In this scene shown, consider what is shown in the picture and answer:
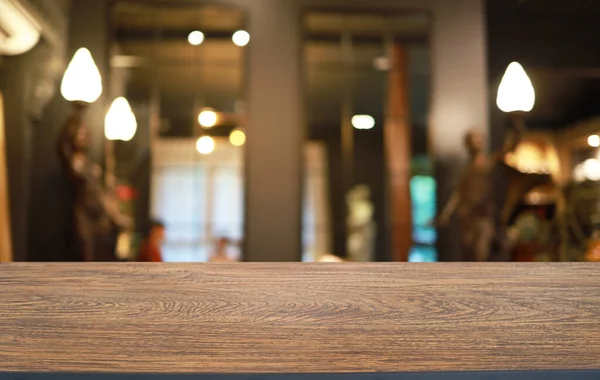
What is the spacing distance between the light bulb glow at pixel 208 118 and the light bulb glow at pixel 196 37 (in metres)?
0.49

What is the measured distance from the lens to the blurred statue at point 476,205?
3.78m

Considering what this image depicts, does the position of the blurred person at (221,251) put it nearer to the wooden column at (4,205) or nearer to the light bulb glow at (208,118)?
the light bulb glow at (208,118)

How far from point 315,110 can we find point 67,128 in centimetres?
183

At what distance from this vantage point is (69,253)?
3652mm

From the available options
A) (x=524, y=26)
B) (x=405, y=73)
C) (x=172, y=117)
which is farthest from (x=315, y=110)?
(x=524, y=26)

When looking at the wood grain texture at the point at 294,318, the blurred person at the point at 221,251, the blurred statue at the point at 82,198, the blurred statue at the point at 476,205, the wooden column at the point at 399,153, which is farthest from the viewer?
the wooden column at the point at 399,153

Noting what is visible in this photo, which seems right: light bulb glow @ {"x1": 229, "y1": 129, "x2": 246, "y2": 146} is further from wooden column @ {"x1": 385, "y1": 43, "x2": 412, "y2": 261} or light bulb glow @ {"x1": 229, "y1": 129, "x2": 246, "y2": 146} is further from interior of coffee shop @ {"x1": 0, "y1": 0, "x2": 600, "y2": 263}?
wooden column @ {"x1": 385, "y1": 43, "x2": 412, "y2": 261}

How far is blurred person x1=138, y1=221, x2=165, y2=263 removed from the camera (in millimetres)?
4041

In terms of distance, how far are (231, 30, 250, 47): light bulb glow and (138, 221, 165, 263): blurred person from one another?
1344 mm

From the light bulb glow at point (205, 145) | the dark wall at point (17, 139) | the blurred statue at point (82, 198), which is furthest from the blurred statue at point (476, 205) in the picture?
the dark wall at point (17, 139)

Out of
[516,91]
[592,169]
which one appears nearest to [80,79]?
[516,91]

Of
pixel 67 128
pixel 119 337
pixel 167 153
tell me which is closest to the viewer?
pixel 119 337

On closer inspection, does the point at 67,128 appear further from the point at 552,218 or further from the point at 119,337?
the point at 552,218

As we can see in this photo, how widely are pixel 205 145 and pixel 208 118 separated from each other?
0.65 feet
